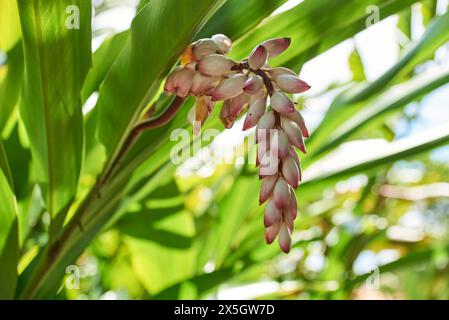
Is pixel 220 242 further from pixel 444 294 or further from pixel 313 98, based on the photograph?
pixel 444 294

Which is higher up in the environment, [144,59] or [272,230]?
[144,59]

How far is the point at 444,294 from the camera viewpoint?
5.32ft

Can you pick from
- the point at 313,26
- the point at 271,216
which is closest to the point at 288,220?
the point at 271,216

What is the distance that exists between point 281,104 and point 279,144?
0.02 metres

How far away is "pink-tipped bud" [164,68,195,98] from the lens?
43 centimetres

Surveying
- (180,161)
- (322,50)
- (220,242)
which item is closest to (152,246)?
(220,242)

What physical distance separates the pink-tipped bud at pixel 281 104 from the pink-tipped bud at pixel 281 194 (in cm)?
4

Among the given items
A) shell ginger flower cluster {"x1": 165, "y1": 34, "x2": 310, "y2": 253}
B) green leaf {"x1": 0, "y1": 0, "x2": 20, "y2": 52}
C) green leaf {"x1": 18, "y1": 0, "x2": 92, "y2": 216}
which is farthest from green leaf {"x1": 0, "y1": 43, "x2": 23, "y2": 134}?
shell ginger flower cluster {"x1": 165, "y1": 34, "x2": 310, "y2": 253}

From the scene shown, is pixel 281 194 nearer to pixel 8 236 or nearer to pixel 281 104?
pixel 281 104

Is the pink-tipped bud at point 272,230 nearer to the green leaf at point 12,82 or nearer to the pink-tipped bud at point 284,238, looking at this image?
the pink-tipped bud at point 284,238

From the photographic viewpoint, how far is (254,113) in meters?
0.41

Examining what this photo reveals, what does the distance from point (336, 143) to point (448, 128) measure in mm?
124

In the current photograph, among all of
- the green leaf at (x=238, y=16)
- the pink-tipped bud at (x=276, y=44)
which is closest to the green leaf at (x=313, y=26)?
the green leaf at (x=238, y=16)

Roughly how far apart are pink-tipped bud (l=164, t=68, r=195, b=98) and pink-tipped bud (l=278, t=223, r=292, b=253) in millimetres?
109
